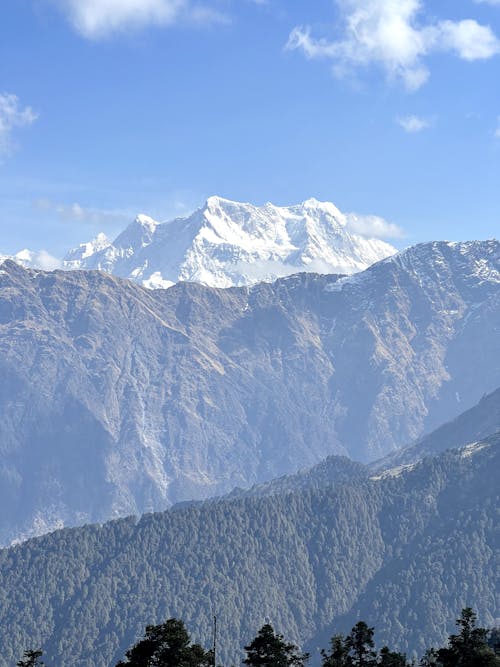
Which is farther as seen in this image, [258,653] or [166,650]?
[258,653]

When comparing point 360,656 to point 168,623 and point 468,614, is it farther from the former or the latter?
point 168,623

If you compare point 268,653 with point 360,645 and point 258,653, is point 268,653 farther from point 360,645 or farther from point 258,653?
point 360,645

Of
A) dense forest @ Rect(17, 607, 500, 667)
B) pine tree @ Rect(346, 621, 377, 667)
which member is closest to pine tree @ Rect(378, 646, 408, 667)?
dense forest @ Rect(17, 607, 500, 667)

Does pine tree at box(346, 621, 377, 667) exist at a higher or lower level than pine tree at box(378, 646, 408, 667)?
higher

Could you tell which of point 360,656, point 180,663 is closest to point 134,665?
point 180,663

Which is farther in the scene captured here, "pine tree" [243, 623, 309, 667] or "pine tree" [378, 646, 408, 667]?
"pine tree" [378, 646, 408, 667]

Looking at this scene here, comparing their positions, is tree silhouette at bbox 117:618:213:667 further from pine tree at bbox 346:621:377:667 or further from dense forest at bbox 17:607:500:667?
pine tree at bbox 346:621:377:667

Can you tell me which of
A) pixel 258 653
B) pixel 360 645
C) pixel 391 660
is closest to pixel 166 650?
pixel 258 653

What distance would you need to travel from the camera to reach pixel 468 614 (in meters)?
144

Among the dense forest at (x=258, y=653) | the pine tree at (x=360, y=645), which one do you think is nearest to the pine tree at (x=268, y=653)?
the dense forest at (x=258, y=653)

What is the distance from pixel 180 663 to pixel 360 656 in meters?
25.7

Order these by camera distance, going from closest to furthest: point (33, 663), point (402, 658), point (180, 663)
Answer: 1. point (180, 663)
2. point (33, 663)
3. point (402, 658)

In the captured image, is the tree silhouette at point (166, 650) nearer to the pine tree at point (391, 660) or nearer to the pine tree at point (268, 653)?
the pine tree at point (268, 653)

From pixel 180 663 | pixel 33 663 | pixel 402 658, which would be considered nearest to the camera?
pixel 180 663
